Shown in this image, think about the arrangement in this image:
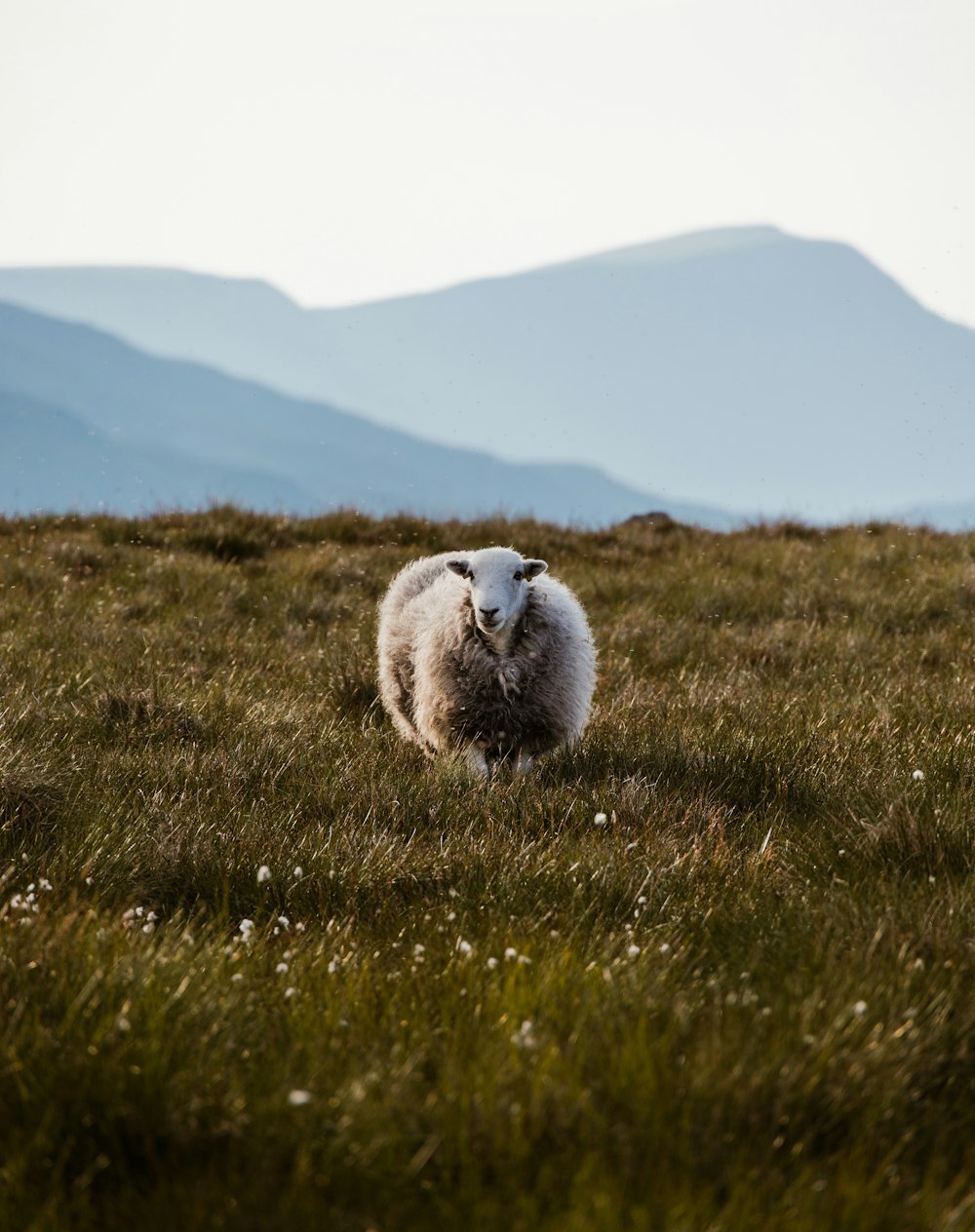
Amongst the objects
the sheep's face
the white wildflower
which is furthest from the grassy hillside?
the sheep's face

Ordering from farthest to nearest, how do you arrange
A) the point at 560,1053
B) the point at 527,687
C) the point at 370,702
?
1. the point at 370,702
2. the point at 527,687
3. the point at 560,1053

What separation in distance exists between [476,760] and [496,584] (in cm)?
83

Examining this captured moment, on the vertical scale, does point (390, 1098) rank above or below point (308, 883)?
above

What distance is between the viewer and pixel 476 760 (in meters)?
5.10

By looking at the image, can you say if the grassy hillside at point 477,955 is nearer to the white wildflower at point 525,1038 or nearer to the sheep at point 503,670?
the white wildflower at point 525,1038

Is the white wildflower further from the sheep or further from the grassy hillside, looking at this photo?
the sheep

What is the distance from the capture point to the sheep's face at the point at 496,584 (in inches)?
202

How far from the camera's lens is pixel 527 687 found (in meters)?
5.36

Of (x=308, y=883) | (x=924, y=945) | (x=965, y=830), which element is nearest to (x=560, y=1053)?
(x=924, y=945)

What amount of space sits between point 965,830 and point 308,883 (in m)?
2.06

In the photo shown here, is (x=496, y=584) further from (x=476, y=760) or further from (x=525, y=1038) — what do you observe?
(x=525, y=1038)

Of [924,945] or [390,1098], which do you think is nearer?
[390,1098]

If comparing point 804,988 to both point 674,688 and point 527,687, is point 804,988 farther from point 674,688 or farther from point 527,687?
point 674,688

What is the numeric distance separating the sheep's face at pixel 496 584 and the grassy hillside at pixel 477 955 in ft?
2.33
